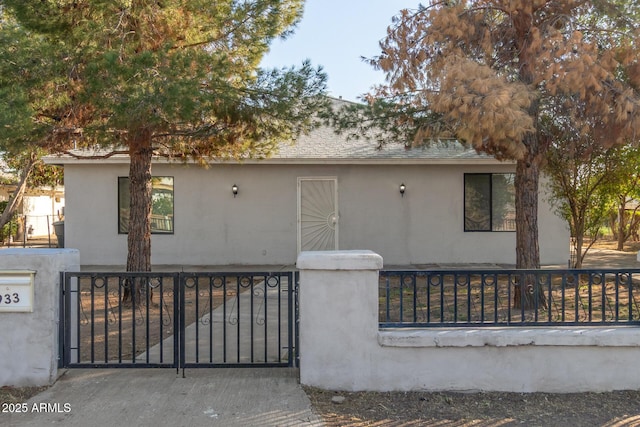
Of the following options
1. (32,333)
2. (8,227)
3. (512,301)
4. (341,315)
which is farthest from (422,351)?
(8,227)

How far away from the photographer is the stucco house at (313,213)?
1374 cm

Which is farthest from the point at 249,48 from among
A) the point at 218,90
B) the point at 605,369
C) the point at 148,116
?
the point at 605,369

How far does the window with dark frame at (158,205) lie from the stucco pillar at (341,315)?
983 centimetres

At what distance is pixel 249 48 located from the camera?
8945 mm

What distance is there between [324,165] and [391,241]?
8.58ft

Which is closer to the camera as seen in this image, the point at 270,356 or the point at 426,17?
the point at 270,356

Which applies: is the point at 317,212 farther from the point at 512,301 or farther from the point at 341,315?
the point at 341,315

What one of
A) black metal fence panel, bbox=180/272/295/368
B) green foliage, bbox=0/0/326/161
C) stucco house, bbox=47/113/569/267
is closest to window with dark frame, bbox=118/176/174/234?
stucco house, bbox=47/113/569/267

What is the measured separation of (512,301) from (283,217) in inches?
259

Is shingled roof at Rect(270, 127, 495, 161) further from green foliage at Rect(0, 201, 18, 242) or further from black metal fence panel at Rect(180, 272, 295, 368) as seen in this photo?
green foliage at Rect(0, 201, 18, 242)

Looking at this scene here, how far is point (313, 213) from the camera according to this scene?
13.8 meters

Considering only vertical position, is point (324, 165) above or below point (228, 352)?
above

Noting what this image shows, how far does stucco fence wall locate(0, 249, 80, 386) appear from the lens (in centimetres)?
490

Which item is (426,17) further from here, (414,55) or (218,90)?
(218,90)
